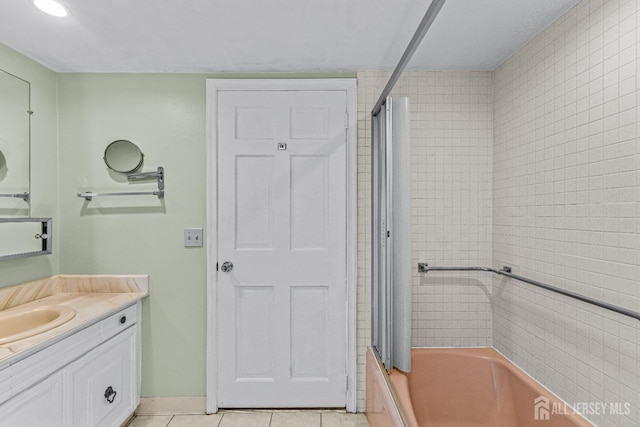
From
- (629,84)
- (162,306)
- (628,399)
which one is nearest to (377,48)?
(629,84)

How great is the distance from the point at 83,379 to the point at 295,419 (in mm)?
1202

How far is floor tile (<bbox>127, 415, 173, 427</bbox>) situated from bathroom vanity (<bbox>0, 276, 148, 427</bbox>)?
104 mm

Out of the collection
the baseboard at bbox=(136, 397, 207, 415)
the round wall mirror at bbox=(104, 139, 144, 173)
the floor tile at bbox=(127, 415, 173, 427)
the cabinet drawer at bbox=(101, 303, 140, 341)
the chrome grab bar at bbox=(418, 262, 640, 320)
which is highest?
the round wall mirror at bbox=(104, 139, 144, 173)

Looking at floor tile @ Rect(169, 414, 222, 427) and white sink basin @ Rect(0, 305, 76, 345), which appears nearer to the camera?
white sink basin @ Rect(0, 305, 76, 345)

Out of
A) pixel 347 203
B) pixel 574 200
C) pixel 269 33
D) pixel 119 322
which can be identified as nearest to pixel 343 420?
pixel 347 203

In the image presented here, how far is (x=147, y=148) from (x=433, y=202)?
182 centimetres

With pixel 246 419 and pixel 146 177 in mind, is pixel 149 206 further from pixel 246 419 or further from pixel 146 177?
pixel 246 419

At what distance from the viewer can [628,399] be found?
1.14 m

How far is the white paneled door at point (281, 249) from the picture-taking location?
7.57 feet

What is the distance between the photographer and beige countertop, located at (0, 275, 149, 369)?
4.80 feet

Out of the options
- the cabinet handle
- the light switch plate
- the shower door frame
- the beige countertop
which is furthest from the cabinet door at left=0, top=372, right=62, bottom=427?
the light switch plate

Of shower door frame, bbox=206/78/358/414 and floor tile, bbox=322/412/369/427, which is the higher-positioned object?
shower door frame, bbox=206/78/358/414

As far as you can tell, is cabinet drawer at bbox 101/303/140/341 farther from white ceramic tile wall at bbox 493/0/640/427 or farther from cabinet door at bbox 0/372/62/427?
white ceramic tile wall at bbox 493/0/640/427

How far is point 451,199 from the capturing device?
5.53 ft
